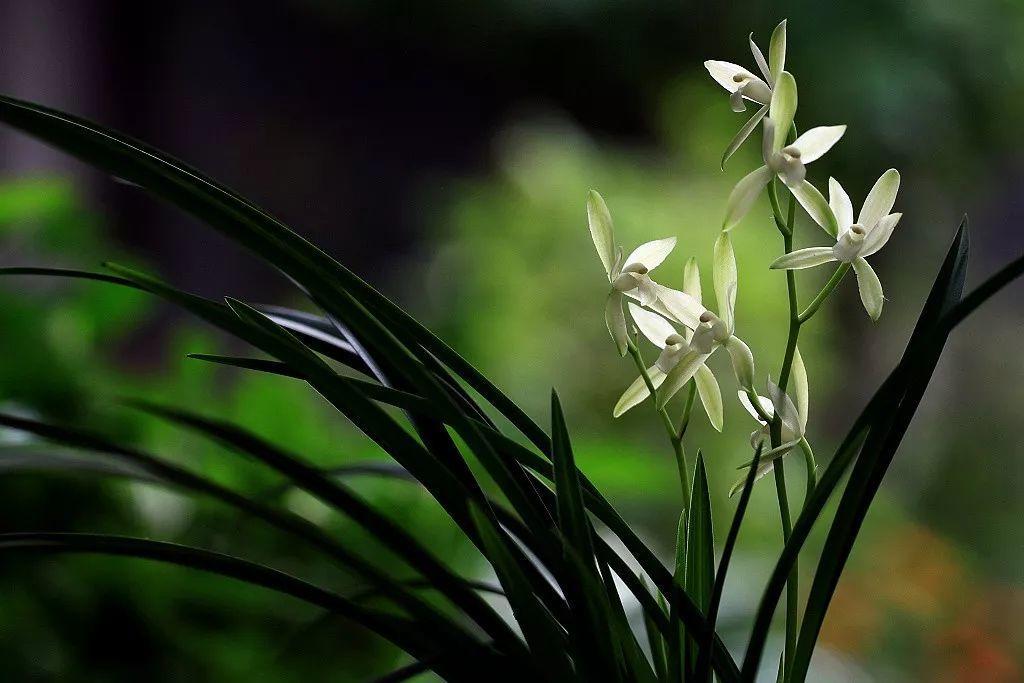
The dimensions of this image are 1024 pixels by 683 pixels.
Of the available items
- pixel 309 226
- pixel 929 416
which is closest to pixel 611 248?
pixel 309 226

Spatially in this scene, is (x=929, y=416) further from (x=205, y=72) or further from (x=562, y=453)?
(x=562, y=453)

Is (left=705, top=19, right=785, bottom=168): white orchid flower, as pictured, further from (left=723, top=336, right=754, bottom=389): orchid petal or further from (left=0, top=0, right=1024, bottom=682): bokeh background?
(left=0, top=0, right=1024, bottom=682): bokeh background

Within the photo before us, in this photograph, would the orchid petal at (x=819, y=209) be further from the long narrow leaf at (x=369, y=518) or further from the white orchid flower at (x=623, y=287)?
the long narrow leaf at (x=369, y=518)

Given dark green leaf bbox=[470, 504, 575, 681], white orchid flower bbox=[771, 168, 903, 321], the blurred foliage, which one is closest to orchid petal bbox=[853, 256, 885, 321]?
white orchid flower bbox=[771, 168, 903, 321]

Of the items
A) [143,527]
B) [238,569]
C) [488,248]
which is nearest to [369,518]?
[238,569]

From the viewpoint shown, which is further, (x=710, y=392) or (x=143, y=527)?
(x=143, y=527)

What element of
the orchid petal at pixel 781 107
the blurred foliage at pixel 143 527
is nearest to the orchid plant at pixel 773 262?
the orchid petal at pixel 781 107

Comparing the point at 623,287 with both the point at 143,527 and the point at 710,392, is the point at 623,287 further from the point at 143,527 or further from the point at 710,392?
the point at 143,527
